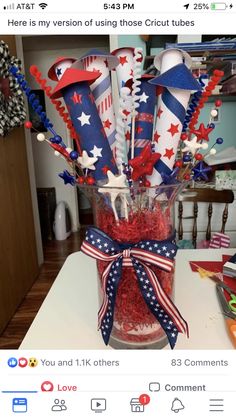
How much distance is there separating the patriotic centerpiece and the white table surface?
57 mm

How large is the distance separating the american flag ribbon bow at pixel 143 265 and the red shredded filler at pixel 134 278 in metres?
0.01

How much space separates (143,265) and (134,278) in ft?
0.07

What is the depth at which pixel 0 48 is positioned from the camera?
45.2 inches

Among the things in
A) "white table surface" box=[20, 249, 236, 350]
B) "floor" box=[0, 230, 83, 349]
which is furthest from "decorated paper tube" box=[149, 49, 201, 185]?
"floor" box=[0, 230, 83, 349]

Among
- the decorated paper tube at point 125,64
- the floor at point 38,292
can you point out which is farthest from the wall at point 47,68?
the decorated paper tube at point 125,64

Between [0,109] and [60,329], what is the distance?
1.04 m

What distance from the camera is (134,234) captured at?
35 centimetres

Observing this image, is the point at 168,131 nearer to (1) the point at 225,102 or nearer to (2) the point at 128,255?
(2) the point at 128,255
